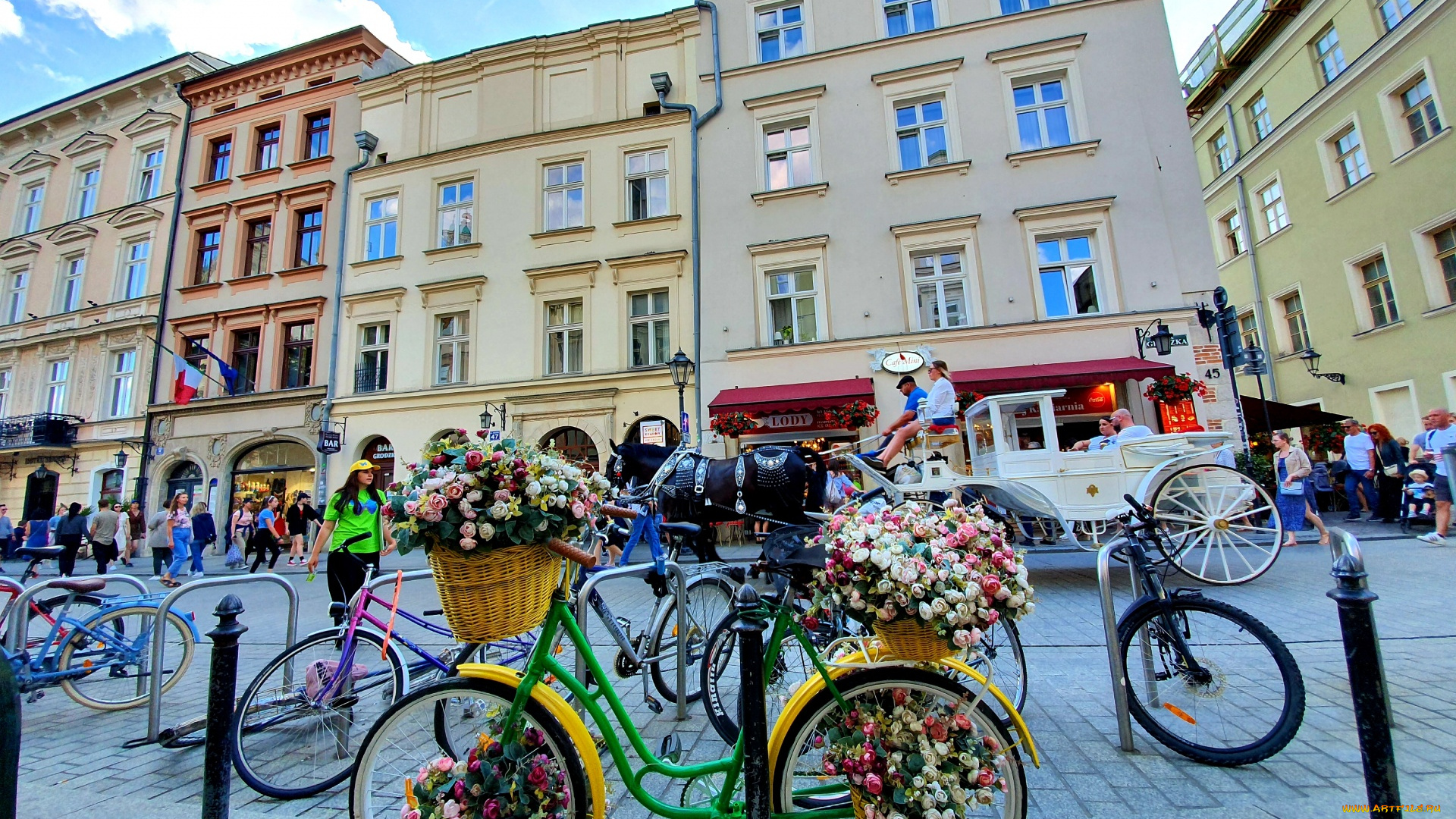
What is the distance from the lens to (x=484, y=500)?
2.15m

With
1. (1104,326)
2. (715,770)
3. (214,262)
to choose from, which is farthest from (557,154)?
(715,770)

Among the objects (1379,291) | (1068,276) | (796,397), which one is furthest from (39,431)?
(1379,291)

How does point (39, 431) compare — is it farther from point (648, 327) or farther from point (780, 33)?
point (780, 33)

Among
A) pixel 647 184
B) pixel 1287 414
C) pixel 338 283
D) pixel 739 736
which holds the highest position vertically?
pixel 647 184

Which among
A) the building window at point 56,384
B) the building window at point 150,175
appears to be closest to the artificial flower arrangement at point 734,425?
the building window at point 150,175

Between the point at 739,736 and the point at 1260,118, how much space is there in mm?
27710

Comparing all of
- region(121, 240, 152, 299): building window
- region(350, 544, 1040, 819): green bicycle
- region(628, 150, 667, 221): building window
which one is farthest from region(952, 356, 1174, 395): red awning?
region(121, 240, 152, 299): building window

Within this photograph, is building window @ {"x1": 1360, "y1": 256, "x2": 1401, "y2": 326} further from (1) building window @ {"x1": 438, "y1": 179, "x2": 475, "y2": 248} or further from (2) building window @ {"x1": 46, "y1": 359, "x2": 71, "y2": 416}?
(2) building window @ {"x1": 46, "y1": 359, "x2": 71, "y2": 416}

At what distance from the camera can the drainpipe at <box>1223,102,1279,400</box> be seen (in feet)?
64.4

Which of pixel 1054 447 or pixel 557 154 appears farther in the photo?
pixel 557 154

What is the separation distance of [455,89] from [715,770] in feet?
67.5

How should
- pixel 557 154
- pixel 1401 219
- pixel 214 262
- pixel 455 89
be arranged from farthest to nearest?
pixel 214 262, pixel 455 89, pixel 557 154, pixel 1401 219

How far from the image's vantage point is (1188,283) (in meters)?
11.9

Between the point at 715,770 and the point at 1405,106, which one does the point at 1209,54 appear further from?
the point at 715,770
